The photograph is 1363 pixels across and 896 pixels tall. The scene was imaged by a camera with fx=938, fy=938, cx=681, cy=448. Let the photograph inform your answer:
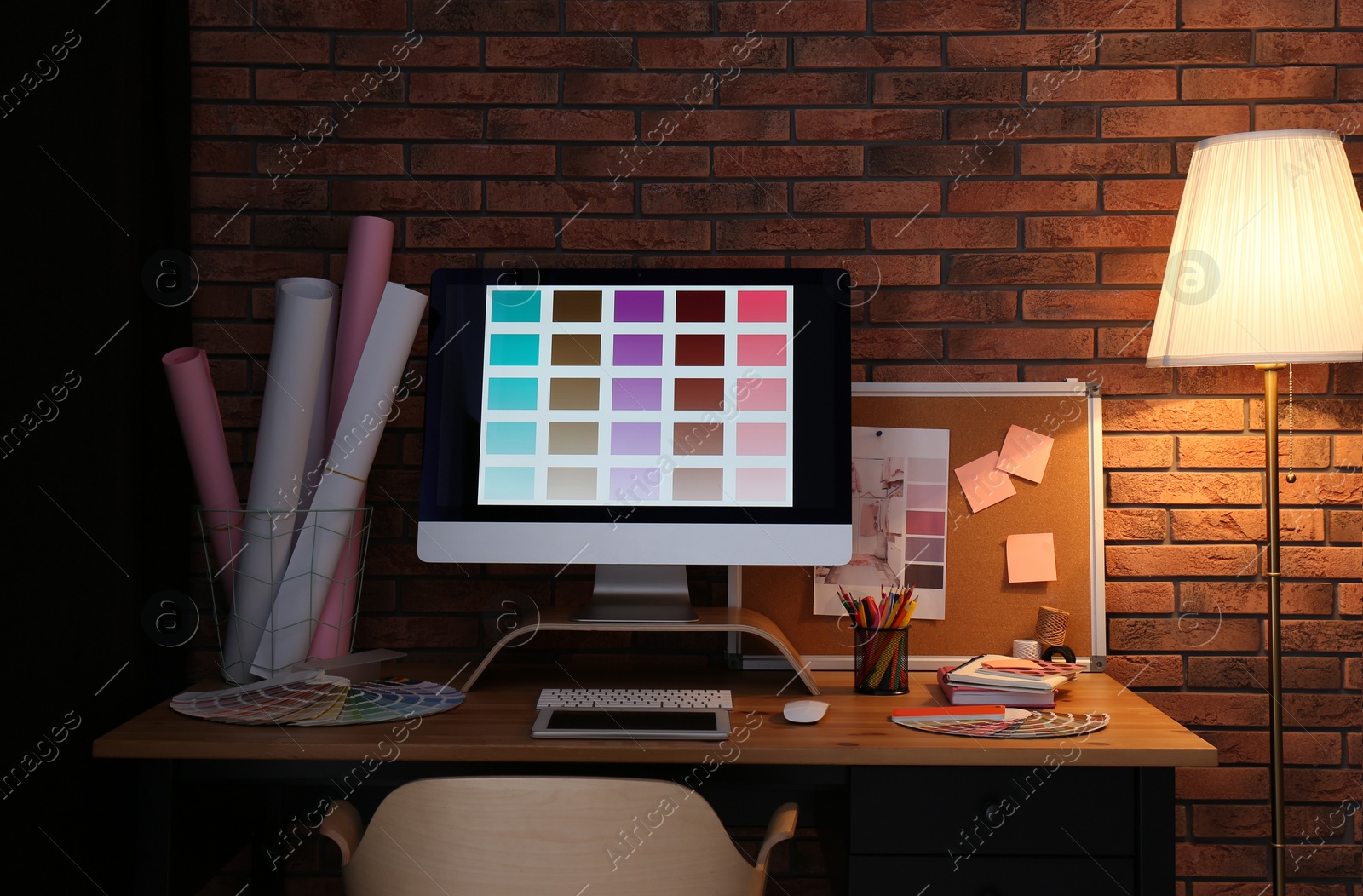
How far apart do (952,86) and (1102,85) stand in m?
0.30

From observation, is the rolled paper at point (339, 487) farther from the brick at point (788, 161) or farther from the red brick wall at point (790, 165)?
the brick at point (788, 161)

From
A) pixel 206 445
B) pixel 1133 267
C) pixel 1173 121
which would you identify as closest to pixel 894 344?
pixel 1133 267

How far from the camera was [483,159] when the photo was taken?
1869 mm

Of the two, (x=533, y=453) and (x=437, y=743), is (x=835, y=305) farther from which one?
(x=437, y=743)

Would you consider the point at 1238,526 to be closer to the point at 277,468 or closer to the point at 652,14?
the point at 652,14

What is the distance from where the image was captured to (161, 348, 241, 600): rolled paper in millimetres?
1559

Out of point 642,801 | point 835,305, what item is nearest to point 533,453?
point 835,305

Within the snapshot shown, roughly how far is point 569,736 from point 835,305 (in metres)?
0.81

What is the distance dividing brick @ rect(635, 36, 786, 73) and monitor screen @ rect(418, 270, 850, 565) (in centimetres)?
54

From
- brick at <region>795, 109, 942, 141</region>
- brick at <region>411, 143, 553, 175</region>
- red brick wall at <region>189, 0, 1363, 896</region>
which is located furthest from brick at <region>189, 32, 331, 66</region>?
brick at <region>795, 109, 942, 141</region>

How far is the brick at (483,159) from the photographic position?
1.87 m

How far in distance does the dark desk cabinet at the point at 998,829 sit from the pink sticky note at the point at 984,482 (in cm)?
63

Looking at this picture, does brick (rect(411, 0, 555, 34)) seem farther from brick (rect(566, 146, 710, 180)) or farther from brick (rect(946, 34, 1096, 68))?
brick (rect(946, 34, 1096, 68))

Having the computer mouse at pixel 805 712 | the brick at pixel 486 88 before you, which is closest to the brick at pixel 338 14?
the brick at pixel 486 88
